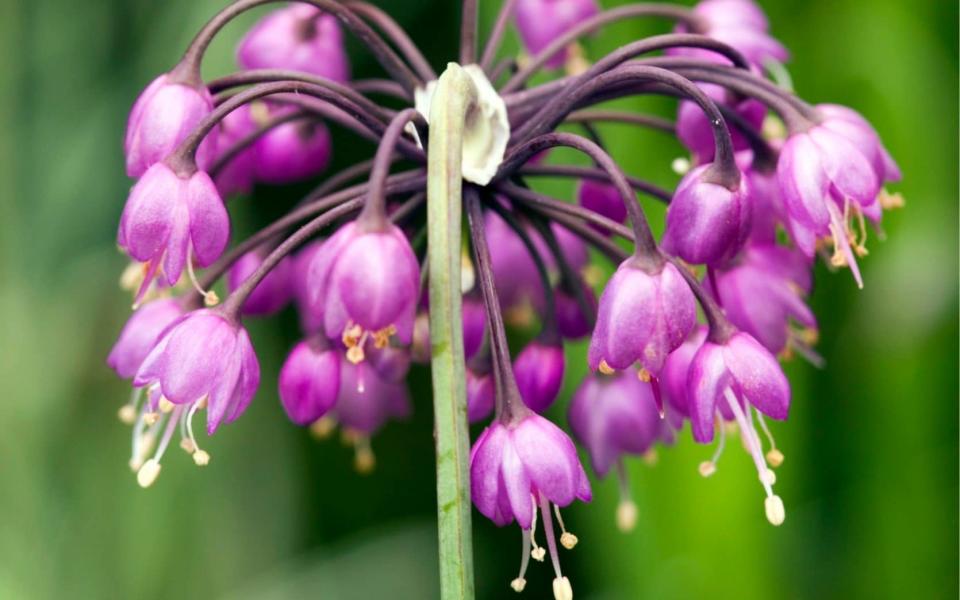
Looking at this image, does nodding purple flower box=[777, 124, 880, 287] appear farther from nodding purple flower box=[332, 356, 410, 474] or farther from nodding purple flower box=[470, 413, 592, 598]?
nodding purple flower box=[332, 356, 410, 474]

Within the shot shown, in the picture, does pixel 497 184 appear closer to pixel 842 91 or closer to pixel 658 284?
pixel 658 284

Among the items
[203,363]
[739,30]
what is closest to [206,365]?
[203,363]

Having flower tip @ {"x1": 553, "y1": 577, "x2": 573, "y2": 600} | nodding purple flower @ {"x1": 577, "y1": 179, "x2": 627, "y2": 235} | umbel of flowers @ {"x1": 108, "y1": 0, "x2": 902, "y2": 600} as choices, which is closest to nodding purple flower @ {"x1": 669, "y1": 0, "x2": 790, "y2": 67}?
umbel of flowers @ {"x1": 108, "y1": 0, "x2": 902, "y2": 600}

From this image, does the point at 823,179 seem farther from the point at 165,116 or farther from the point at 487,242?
the point at 165,116

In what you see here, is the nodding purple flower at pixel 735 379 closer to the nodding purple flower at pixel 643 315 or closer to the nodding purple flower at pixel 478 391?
the nodding purple flower at pixel 643 315

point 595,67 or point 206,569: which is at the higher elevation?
point 595,67

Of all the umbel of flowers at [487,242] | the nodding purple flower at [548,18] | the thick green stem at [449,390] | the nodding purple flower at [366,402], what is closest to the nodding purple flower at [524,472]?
A: the umbel of flowers at [487,242]

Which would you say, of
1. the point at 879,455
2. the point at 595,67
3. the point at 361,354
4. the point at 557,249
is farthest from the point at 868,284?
the point at 361,354
